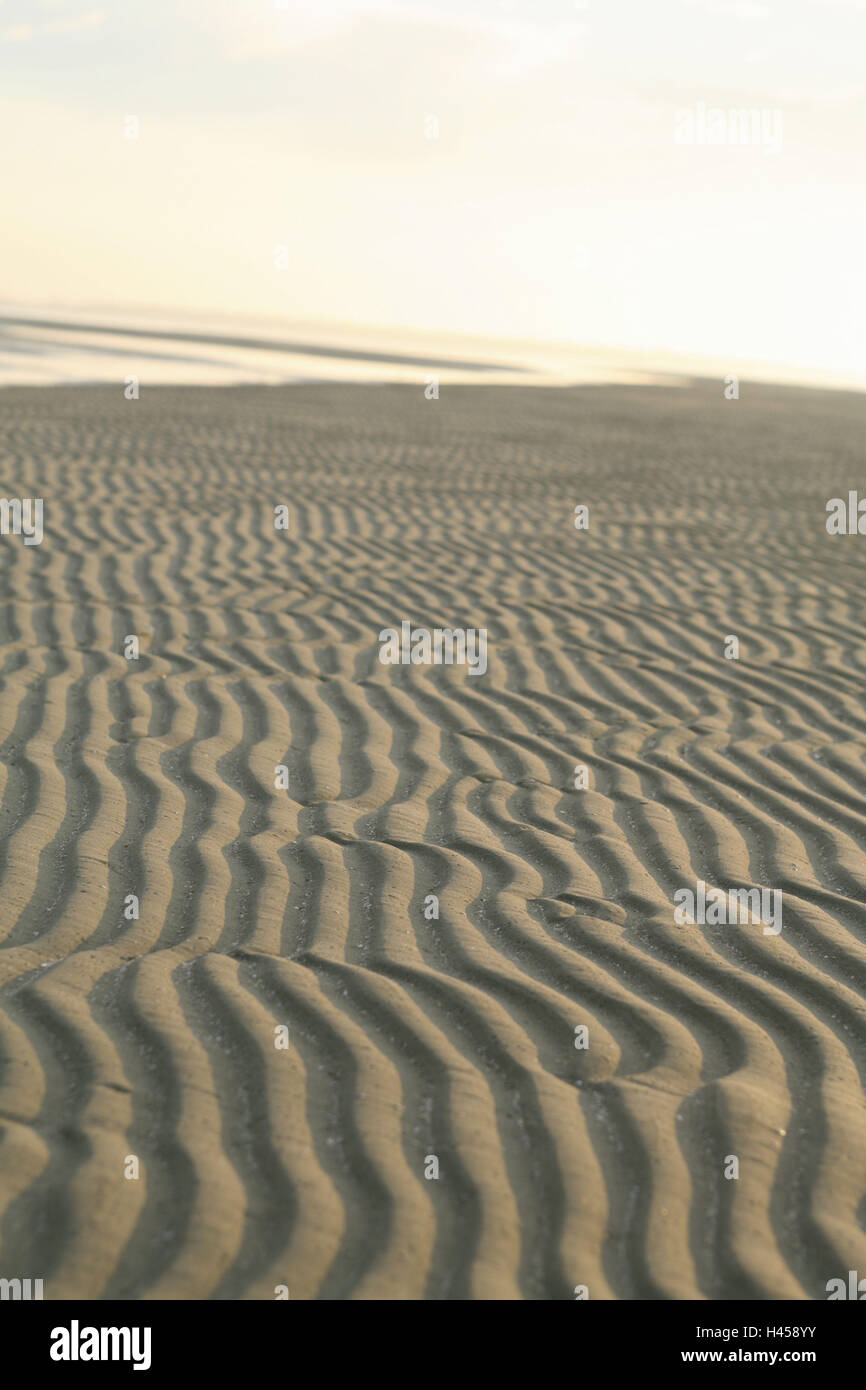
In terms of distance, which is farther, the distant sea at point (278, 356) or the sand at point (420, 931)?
the distant sea at point (278, 356)

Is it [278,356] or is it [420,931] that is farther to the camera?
[278,356]

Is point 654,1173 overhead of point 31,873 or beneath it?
beneath

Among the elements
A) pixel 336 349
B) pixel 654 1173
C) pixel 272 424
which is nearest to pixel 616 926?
pixel 654 1173

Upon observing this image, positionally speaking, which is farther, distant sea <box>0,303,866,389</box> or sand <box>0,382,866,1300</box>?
distant sea <box>0,303,866,389</box>

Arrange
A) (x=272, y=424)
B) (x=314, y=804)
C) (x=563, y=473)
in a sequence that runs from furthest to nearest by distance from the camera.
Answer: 1. (x=272, y=424)
2. (x=563, y=473)
3. (x=314, y=804)

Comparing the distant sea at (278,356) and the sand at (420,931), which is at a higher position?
the distant sea at (278,356)

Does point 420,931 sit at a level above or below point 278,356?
below

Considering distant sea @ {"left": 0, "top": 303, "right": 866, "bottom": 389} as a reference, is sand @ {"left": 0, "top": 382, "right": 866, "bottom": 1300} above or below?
below
